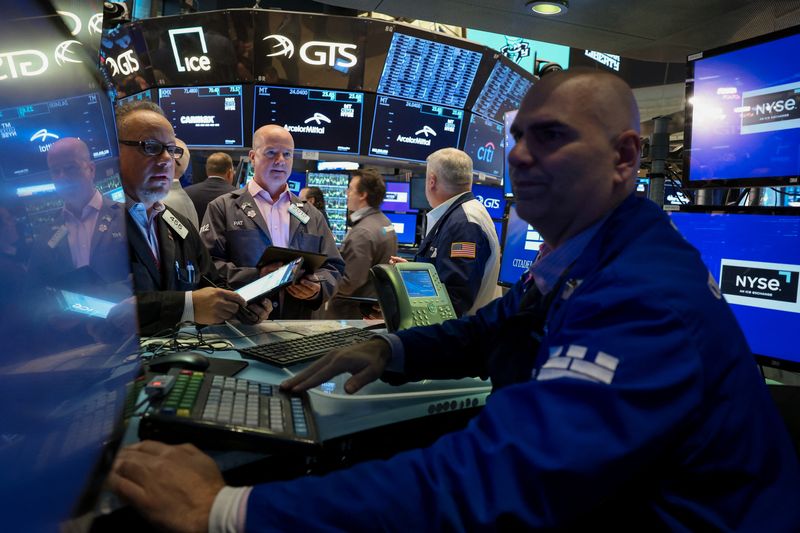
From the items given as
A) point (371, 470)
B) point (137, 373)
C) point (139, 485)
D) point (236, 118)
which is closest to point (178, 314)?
point (137, 373)

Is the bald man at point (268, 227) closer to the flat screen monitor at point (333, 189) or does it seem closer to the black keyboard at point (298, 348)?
the black keyboard at point (298, 348)

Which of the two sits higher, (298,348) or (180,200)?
(180,200)

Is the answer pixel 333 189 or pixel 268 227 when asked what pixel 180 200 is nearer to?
pixel 268 227

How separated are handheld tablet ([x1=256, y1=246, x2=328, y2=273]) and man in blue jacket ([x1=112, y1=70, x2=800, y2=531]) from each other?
4.23 feet

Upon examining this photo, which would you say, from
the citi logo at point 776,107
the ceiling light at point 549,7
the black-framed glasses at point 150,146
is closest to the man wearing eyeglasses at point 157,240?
the black-framed glasses at point 150,146

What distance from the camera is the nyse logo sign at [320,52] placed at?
15.8 feet

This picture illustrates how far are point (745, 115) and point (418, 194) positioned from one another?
4.83 metres

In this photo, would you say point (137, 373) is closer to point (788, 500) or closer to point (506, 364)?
point (506, 364)

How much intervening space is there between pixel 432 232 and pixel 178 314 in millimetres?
1546

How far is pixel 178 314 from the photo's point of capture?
72.0 inches

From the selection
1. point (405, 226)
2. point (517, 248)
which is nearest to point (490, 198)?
point (405, 226)

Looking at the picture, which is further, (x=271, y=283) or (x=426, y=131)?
(x=426, y=131)

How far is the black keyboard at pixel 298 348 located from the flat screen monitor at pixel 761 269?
1.14 meters

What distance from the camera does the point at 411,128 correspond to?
17.6 ft
